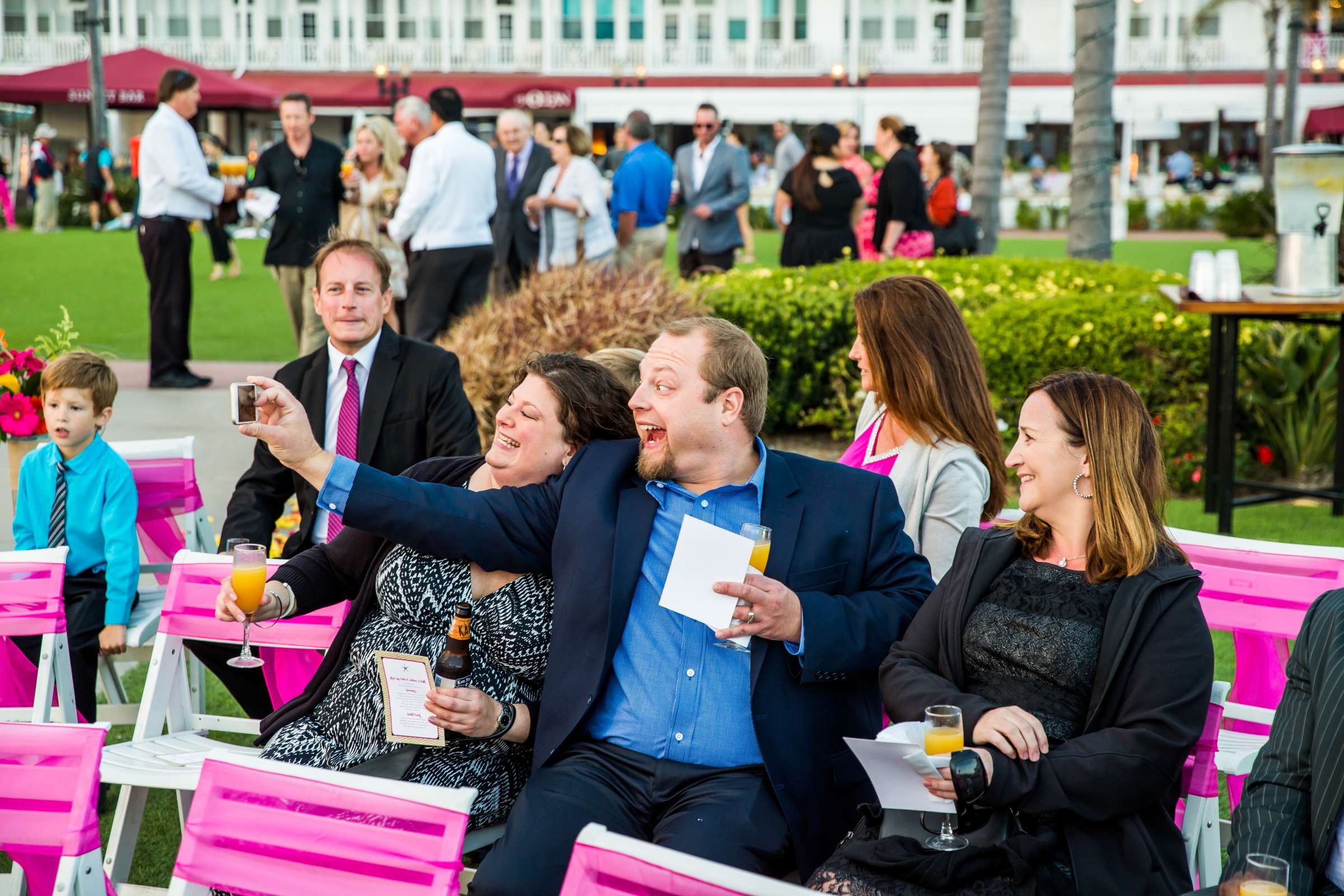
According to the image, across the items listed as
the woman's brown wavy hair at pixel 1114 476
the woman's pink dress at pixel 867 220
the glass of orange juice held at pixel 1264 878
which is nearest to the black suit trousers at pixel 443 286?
the woman's pink dress at pixel 867 220

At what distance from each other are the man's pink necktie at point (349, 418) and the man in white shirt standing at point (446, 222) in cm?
525

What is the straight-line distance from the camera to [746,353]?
3594 millimetres

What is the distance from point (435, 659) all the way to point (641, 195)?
10307mm

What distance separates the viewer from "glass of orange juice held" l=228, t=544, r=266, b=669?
11.7 feet

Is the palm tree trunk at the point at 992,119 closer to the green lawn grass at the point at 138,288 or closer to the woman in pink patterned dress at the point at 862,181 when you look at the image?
the woman in pink patterned dress at the point at 862,181

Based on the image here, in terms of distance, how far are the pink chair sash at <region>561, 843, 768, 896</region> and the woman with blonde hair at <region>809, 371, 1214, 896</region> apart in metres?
0.82

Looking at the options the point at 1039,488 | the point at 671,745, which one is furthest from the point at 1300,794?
the point at 671,745

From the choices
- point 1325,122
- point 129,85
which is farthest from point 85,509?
point 1325,122

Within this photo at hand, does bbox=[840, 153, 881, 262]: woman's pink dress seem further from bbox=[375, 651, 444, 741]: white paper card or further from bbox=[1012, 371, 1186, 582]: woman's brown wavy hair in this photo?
bbox=[375, 651, 444, 741]: white paper card

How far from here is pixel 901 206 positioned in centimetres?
1195

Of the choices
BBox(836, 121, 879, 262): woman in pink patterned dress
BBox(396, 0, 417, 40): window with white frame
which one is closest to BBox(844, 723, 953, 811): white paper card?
BBox(836, 121, 879, 262): woman in pink patterned dress

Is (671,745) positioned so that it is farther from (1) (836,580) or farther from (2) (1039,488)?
(2) (1039,488)

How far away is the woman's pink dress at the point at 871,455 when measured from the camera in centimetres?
423

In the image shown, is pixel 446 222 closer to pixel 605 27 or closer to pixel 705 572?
pixel 705 572
